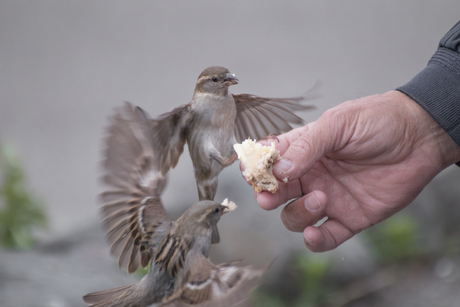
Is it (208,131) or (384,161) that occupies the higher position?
(208,131)

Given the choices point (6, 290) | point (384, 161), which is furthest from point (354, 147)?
point (6, 290)

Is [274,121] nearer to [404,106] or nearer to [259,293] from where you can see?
[404,106]

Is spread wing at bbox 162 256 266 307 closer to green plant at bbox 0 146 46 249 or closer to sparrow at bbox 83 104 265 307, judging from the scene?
sparrow at bbox 83 104 265 307

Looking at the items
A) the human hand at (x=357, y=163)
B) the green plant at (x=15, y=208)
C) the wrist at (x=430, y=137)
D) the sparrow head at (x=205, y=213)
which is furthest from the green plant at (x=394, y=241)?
the green plant at (x=15, y=208)

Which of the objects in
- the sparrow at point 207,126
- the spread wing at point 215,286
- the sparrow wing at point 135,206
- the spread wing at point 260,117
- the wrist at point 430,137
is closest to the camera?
the spread wing at point 215,286

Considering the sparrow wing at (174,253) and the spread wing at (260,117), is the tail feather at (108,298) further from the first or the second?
the spread wing at (260,117)

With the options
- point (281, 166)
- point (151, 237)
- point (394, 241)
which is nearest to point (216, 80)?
point (281, 166)

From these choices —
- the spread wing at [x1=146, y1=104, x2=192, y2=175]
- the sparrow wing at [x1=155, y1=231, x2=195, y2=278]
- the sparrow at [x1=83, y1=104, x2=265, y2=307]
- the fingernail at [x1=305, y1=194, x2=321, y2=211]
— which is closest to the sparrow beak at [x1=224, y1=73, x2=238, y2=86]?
the spread wing at [x1=146, y1=104, x2=192, y2=175]
